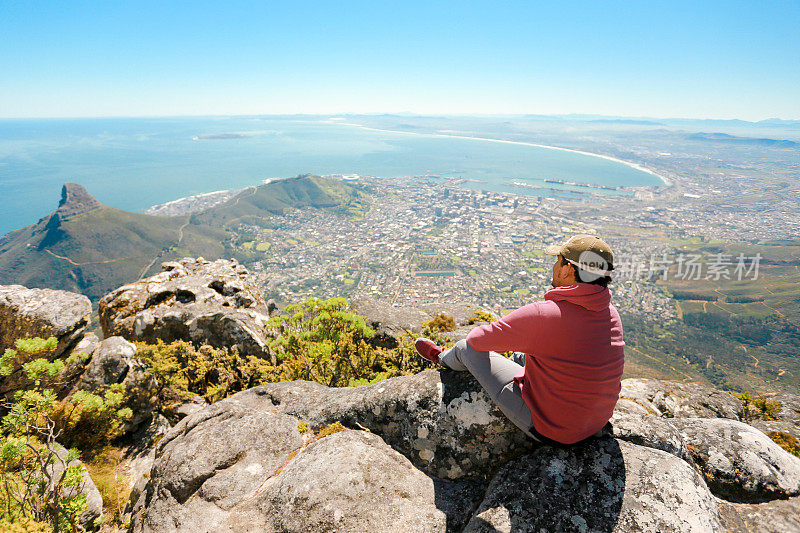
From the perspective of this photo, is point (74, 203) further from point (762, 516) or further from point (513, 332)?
point (762, 516)

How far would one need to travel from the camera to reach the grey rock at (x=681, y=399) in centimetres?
654

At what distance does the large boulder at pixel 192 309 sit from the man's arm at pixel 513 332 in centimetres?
794

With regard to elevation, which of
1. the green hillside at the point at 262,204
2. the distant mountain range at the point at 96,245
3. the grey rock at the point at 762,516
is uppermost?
the grey rock at the point at 762,516

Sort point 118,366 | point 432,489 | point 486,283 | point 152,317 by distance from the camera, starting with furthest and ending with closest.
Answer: point 486,283
point 152,317
point 118,366
point 432,489

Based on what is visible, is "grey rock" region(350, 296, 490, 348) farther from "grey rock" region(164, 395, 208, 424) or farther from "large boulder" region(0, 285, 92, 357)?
"large boulder" region(0, 285, 92, 357)

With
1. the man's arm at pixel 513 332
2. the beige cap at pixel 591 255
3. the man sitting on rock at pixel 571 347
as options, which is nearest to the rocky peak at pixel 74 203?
the man's arm at pixel 513 332

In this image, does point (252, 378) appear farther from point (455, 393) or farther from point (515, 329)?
point (515, 329)

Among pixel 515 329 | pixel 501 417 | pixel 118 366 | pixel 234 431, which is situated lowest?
pixel 118 366

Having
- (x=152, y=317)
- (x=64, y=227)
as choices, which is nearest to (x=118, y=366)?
(x=152, y=317)

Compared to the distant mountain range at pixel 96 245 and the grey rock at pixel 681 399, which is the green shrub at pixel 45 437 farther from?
the distant mountain range at pixel 96 245

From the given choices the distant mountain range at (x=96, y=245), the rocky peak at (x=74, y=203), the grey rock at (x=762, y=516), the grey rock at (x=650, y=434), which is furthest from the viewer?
the rocky peak at (x=74, y=203)

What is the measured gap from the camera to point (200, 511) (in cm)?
432

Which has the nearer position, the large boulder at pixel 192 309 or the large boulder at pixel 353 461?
the large boulder at pixel 353 461

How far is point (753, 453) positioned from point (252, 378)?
9826mm
